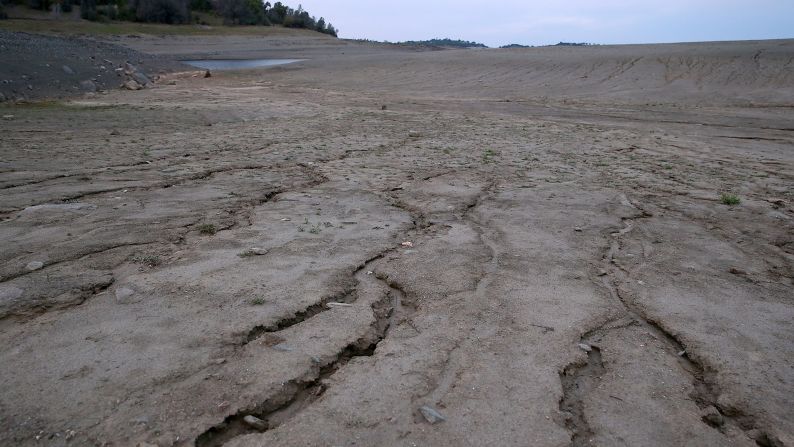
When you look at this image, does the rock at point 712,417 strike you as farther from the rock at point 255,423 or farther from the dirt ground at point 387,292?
the rock at point 255,423

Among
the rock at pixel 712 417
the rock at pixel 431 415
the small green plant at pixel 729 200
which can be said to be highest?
the small green plant at pixel 729 200

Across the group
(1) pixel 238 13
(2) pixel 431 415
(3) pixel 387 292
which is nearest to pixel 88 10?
(1) pixel 238 13

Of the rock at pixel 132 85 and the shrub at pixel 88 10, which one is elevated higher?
the shrub at pixel 88 10

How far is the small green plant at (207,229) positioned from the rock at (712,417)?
115 inches

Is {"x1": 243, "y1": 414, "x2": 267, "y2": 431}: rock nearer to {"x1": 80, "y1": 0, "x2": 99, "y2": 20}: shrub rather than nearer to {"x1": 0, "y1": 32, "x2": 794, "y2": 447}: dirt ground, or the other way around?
{"x1": 0, "y1": 32, "x2": 794, "y2": 447}: dirt ground

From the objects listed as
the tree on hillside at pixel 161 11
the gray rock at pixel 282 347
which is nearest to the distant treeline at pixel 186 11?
the tree on hillside at pixel 161 11

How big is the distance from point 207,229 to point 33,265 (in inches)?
40.3

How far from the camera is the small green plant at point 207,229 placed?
3635mm

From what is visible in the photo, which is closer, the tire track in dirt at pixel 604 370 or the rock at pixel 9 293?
the tire track in dirt at pixel 604 370

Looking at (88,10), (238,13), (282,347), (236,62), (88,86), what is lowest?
(88,86)

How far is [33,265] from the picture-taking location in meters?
2.92

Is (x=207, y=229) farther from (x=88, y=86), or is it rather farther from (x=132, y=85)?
(x=132, y=85)

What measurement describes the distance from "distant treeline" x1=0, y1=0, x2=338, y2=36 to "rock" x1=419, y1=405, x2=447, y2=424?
110ft

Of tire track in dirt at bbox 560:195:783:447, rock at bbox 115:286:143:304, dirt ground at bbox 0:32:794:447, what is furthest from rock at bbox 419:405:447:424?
rock at bbox 115:286:143:304
